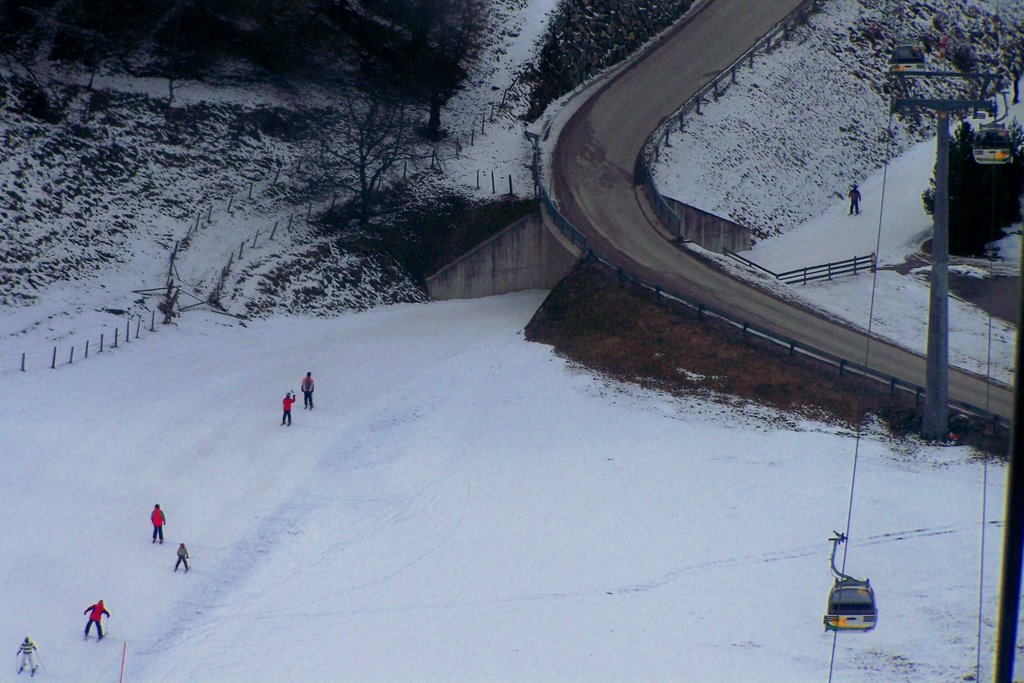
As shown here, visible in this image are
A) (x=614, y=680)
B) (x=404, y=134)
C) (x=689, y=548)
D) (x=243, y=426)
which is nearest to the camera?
(x=614, y=680)

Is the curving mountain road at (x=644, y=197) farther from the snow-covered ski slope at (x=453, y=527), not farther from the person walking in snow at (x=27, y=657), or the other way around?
the person walking in snow at (x=27, y=657)

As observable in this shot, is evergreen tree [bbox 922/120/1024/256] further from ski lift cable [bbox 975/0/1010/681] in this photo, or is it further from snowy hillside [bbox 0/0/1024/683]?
snowy hillside [bbox 0/0/1024/683]

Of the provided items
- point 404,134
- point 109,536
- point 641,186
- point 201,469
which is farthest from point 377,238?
point 109,536

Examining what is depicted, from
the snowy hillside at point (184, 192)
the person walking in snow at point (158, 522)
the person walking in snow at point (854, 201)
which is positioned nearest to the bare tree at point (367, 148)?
the snowy hillside at point (184, 192)

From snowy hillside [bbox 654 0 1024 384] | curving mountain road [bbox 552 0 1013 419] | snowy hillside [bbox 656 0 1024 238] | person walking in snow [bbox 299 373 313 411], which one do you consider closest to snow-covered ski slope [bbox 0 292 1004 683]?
person walking in snow [bbox 299 373 313 411]

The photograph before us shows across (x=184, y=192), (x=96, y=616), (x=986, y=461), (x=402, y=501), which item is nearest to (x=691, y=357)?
(x=986, y=461)

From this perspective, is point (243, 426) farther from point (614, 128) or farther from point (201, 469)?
point (614, 128)
